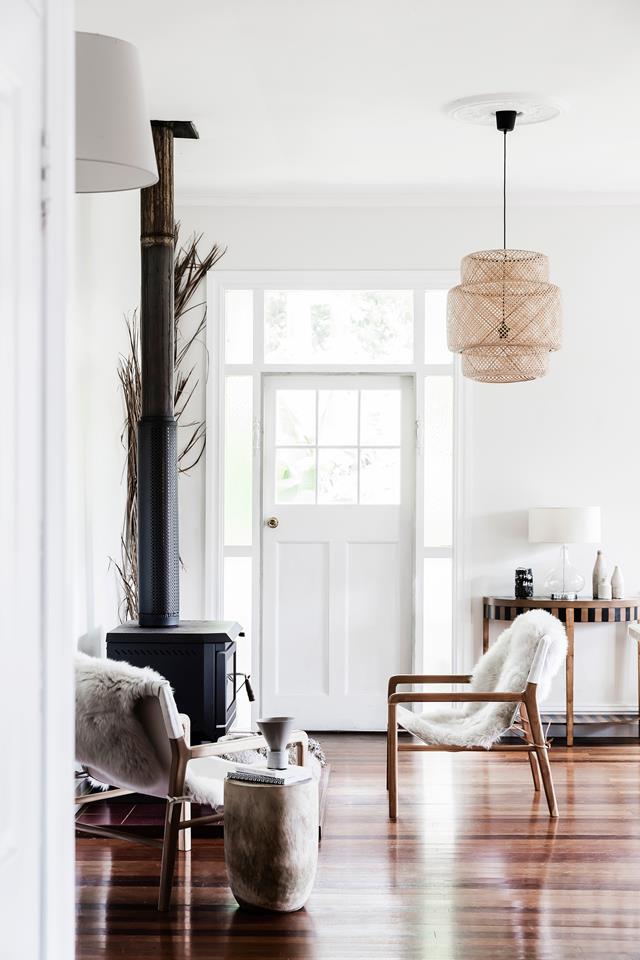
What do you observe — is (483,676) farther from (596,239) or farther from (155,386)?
(596,239)

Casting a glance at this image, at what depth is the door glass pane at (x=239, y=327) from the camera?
609cm

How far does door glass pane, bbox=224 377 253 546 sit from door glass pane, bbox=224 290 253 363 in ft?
0.46

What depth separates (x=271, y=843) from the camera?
3160 millimetres

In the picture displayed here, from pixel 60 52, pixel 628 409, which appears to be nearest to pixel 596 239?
pixel 628 409

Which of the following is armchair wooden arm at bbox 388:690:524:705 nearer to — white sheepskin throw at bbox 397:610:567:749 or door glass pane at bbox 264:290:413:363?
white sheepskin throw at bbox 397:610:567:749

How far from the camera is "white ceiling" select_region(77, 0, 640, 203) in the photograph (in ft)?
12.1

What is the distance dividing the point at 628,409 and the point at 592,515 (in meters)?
0.85

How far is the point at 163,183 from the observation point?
4.80 m

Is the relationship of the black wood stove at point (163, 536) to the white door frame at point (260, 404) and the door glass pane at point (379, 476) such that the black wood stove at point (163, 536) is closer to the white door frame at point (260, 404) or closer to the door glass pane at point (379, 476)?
the white door frame at point (260, 404)

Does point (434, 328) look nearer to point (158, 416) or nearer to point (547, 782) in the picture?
point (158, 416)

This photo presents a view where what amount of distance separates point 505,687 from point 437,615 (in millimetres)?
1627

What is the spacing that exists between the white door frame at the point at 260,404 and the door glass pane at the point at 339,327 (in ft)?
0.18

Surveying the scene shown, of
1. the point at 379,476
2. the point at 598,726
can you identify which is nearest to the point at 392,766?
the point at 598,726

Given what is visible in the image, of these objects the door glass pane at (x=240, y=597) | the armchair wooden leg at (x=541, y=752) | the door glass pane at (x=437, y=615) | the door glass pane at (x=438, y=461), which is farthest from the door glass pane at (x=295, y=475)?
the armchair wooden leg at (x=541, y=752)
